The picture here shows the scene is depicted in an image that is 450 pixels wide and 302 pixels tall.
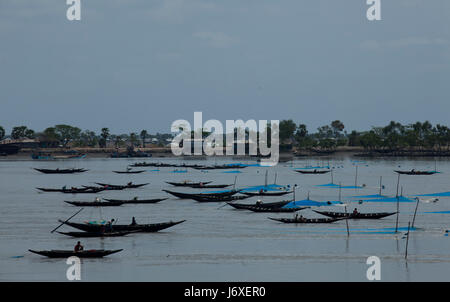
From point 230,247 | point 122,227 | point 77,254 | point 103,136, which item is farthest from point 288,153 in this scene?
Answer: point 77,254

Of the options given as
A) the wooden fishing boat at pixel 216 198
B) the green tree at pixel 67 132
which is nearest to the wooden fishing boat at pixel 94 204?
the wooden fishing boat at pixel 216 198

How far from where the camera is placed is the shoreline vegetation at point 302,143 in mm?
164375

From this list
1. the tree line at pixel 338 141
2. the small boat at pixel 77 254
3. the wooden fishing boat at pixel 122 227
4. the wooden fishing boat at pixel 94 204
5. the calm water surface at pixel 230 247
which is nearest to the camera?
the calm water surface at pixel 230 247

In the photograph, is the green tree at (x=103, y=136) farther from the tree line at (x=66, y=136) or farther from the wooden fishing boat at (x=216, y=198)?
the wooden fishing boat at (x=216, y=198)

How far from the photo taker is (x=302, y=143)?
18275cm

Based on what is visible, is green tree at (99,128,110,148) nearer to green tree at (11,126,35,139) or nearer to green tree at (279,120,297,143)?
green tree at (11,126,35,139)

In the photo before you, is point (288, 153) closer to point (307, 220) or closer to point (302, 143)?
point (302, 143)

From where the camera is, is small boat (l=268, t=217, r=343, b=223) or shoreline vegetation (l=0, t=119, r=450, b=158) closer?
small boat (l=268, t=217, r=343, b=223)

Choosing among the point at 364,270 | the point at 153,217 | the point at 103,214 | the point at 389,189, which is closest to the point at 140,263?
the point at 364,270

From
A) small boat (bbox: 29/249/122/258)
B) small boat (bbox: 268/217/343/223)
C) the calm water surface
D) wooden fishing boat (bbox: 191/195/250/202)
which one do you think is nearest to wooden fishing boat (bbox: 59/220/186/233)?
the calm water surface

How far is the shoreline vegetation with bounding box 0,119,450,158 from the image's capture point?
164m

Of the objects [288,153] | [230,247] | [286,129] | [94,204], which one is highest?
[286,129]
